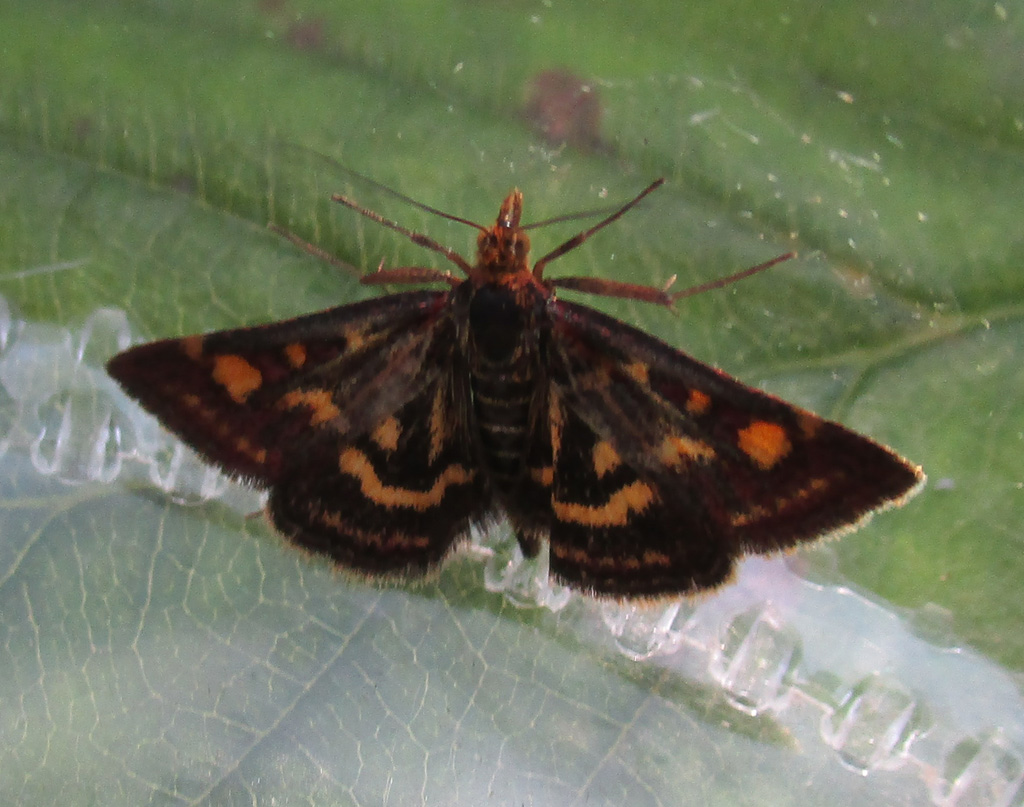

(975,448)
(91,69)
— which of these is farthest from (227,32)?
(975,448)

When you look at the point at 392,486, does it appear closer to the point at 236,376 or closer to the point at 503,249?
the point at 236,376

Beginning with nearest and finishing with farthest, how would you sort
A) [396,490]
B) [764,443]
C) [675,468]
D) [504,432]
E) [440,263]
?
[764,443] → [675,468] → [504,432] → [396,490] → [440,263]

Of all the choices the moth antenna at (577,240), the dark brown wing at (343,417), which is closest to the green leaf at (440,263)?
the moth antenna at (577,240)

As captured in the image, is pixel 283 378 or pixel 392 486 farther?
pixel 392 486

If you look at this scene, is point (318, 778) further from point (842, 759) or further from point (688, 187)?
point (688, 187)

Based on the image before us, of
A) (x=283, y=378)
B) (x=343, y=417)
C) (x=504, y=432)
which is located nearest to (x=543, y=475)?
(x=504, y=432)

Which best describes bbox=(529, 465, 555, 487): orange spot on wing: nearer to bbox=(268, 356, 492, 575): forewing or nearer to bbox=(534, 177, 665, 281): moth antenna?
bbox=(268, 356, 492, 575): forewing

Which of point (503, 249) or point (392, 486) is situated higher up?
point (503, 249)
